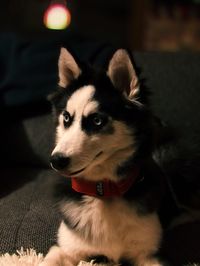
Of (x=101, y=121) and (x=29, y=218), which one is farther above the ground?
(x=101, y=121)

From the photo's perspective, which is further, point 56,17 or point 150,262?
point 56,17

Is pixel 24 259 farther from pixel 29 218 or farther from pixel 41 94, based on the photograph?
pixel 41 94

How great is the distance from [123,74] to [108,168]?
0.27m

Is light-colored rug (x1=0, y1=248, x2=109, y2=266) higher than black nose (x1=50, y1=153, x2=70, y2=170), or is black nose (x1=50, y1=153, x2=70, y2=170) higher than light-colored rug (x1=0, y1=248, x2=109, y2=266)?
black nose (x1=50, y1=153, x2=70, y2=170)

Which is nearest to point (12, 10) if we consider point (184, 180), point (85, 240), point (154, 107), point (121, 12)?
point (121, 12)

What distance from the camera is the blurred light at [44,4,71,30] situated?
118 inches

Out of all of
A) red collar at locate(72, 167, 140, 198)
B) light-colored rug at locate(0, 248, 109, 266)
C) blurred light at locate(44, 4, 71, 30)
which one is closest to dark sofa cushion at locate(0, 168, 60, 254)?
light-colored rug at locate(0, 248, 109, 266)

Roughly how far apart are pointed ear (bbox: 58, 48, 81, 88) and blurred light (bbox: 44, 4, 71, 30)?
192 cm

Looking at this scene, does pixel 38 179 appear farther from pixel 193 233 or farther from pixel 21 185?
pixel 193 233

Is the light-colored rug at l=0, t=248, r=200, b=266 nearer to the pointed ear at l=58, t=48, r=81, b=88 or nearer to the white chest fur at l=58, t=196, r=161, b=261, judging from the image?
the white chest fur at l=58, t=196, r=161, b=261

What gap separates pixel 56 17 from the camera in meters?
3.01

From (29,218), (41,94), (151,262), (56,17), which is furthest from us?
(56,17)

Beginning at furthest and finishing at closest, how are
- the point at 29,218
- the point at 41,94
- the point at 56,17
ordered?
the point at 56,17 < the point at 41,94 < the point at 29,218

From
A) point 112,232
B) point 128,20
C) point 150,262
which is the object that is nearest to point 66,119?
point 112,232
